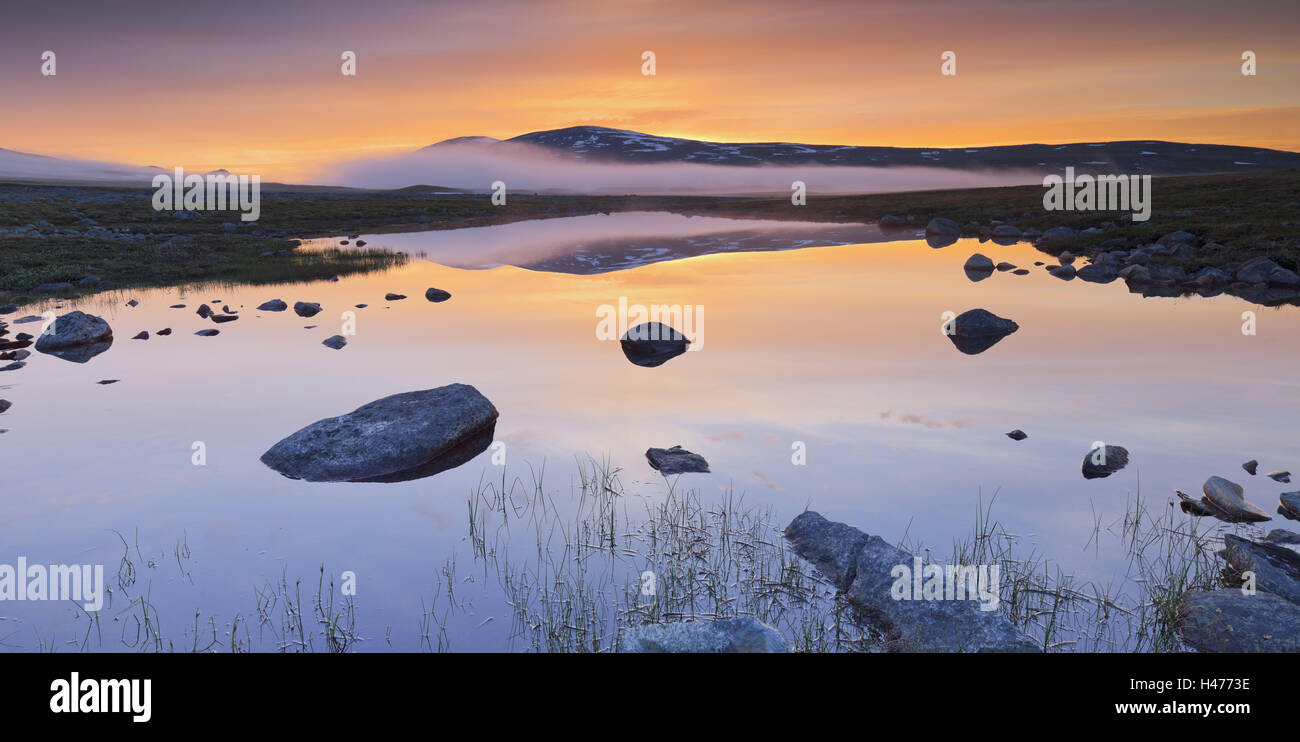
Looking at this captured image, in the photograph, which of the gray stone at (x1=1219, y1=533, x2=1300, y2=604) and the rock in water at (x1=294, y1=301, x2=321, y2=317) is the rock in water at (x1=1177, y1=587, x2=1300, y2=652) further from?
the rock in water at (x1=294, y1=301, x2=321, y2=317)

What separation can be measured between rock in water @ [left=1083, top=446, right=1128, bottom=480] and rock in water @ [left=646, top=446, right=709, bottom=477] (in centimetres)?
483

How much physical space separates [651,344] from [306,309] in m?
10.8

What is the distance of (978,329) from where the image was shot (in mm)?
17953

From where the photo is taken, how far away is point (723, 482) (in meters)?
9.21

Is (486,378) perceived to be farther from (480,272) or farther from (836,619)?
(480,272)

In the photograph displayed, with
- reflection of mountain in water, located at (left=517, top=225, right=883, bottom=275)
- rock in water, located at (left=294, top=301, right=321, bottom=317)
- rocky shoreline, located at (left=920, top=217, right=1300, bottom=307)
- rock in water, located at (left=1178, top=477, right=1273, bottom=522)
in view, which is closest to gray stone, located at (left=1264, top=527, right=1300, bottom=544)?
rock in water, located at (left=1178, top=477, right=1273, bottom=522)

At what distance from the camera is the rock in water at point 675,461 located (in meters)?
9.55

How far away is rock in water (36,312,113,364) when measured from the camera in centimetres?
1578

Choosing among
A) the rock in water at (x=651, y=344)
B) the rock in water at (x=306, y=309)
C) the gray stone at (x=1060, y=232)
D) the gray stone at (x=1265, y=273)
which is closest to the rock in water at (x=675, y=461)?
the rock in water at (x=651, y=344)

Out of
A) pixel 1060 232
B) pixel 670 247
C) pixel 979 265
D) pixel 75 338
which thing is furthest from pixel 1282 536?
pixel 1060 232

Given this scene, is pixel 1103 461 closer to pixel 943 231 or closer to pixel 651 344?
pixel 651 344
